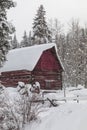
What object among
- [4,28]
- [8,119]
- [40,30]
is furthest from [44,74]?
[8,119]

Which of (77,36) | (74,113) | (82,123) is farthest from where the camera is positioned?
(77,36)

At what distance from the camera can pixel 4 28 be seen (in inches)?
885

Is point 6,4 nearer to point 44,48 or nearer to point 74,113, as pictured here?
point 74,113

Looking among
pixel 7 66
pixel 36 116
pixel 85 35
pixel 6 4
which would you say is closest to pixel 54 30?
pixel 85 35

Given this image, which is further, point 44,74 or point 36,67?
point 44,74

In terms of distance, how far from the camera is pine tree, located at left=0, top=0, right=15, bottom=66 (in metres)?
22.3

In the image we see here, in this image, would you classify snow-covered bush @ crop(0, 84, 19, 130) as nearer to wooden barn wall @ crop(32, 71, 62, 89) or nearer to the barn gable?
wooden barn wall @ crop(32, 71, 62, 89)

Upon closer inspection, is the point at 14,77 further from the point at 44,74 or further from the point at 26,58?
the point at 44,74

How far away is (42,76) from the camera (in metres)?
41.0

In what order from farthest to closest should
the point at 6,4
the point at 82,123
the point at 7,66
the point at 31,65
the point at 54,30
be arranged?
the point at 54,30 < the point at 7,66 < the point at 31,65 < the point at 6,4 < the point at 82,123

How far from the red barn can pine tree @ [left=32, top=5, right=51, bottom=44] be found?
13605 mm

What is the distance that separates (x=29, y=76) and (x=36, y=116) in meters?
23.6

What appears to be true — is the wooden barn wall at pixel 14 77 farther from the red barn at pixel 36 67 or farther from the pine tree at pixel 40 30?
the pine tree at pixel 40 30

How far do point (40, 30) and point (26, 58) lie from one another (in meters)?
16.9
